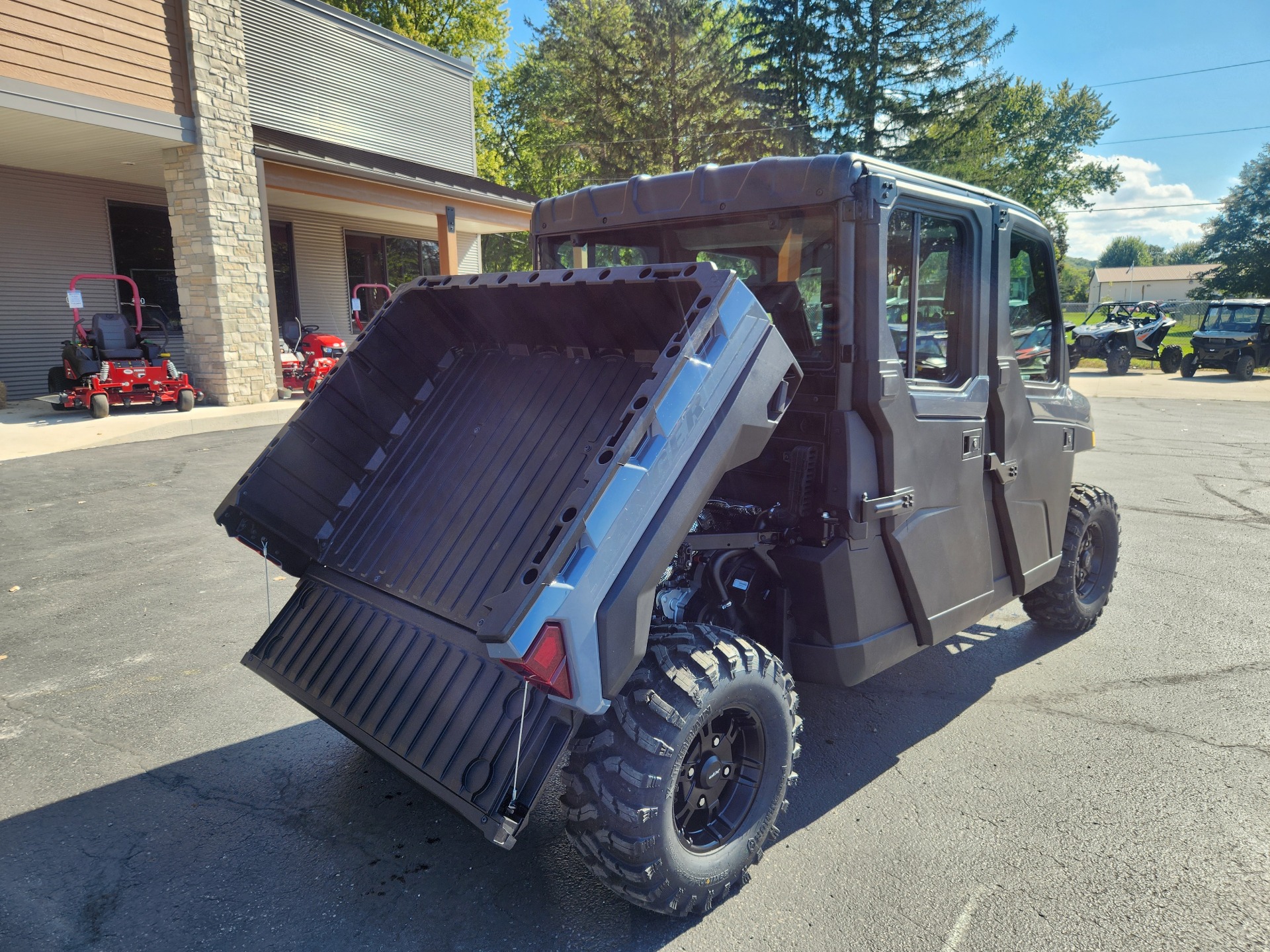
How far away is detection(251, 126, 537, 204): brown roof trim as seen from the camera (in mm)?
14125

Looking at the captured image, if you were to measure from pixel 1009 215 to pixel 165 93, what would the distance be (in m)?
13.1

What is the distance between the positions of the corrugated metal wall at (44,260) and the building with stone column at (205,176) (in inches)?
1.0

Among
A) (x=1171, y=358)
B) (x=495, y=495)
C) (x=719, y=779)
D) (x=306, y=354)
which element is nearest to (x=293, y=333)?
(x=306, y=354)

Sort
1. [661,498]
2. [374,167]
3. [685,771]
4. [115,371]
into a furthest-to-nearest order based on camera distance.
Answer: [374,167]
[115,371]
[685,771]
[661,498]

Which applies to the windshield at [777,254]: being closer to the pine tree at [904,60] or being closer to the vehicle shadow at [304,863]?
the vehicle shadow at [304,863]

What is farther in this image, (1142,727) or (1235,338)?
(1235,338)

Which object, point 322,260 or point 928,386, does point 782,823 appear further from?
point 322,260

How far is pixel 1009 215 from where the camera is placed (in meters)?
3.68

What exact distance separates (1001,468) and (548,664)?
8.33 ft

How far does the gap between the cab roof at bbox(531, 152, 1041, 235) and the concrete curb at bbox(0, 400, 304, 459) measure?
24.6 ft

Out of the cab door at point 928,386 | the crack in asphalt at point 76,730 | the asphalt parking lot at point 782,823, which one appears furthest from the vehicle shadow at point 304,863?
the cab door at point 928,386

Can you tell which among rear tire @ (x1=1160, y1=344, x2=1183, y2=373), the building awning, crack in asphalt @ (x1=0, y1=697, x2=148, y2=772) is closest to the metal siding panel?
the building awning

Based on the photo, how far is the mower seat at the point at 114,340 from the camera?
1221 centimetres

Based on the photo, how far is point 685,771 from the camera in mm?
2607
